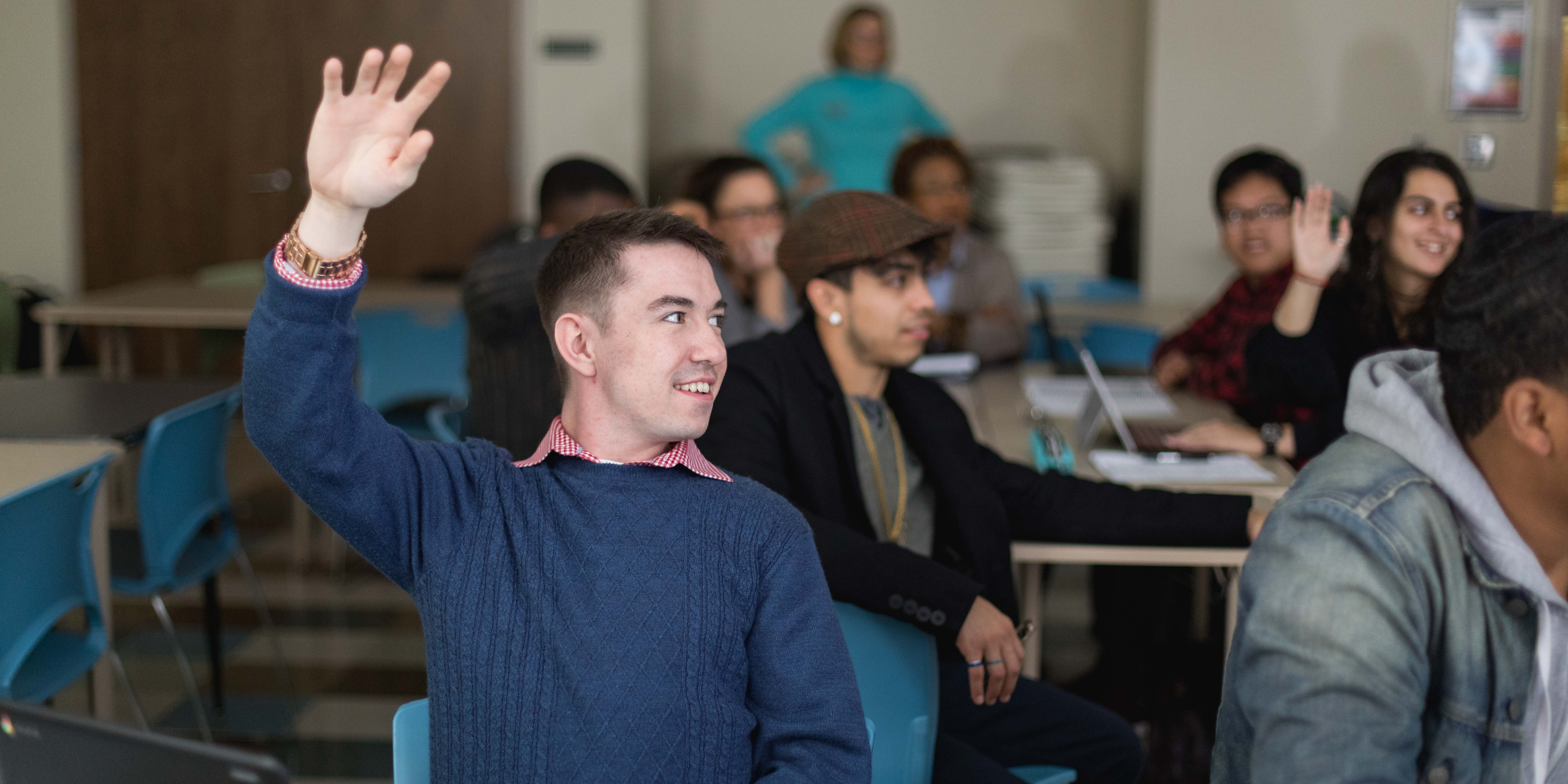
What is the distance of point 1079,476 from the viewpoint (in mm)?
2275

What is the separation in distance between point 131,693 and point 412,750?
1470 millimetres

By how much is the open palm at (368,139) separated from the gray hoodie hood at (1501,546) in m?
0.86

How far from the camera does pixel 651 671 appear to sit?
1219mm

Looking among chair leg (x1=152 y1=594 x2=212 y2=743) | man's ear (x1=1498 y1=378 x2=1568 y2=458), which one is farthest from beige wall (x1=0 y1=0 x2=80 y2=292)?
man's ear (x1=1498 y1=378 x2=1568 y2=458)

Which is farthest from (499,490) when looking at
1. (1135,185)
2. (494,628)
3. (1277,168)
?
(1135,185)

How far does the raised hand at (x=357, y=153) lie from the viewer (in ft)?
3.70

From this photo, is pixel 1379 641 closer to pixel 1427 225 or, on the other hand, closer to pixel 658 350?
pixel 658 350

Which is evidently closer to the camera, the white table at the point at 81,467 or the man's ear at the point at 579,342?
the man's ear at the point at 579,342

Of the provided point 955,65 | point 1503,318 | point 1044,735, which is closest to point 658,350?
point 1503,318

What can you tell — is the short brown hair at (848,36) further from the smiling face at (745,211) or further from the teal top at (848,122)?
the smiling face at (745,211)

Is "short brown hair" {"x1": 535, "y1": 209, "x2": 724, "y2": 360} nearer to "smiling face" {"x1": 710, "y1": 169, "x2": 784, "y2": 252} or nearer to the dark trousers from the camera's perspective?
the dark trousers

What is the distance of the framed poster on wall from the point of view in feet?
15.4

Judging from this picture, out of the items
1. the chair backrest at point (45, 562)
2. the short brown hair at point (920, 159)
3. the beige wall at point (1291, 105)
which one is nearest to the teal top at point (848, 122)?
the beige wall at point (1291, 105)

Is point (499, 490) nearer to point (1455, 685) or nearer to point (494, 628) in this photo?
point (494, 628)
